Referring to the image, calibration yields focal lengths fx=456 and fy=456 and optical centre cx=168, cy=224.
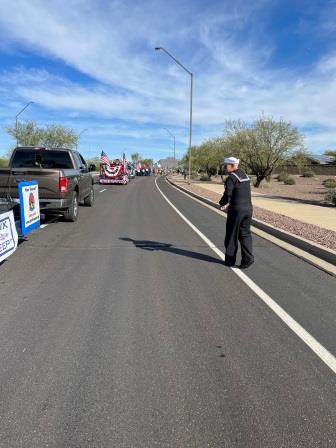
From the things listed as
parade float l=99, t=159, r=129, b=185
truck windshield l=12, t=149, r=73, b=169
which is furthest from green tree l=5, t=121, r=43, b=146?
truck windshield l=12, t=149, r=73, b=169

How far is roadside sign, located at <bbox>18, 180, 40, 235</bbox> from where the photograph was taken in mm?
8680

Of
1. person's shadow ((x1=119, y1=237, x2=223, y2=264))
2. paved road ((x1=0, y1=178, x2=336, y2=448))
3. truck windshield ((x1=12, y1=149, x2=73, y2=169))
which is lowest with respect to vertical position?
person's shadow ((x1=119, y1=237, x2=223, y2=264))

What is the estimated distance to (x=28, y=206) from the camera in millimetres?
9125

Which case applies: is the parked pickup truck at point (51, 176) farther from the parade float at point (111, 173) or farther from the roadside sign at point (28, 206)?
the parade float at point (111, 173)

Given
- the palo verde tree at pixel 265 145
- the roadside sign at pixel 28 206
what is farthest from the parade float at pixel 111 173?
the roadside sign at pixel 28 206

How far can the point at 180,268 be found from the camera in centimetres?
755

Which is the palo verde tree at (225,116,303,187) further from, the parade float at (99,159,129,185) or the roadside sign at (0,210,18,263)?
the roadside sign at (0,210,18,263)

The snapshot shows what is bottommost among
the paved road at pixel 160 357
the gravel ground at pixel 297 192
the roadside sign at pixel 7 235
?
the gravel ground at pixel 297 192

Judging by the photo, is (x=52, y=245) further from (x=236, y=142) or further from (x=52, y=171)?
(x=236, y=142)

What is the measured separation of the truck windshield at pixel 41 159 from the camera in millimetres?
12852

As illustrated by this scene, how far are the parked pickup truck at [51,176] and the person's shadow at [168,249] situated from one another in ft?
7.48

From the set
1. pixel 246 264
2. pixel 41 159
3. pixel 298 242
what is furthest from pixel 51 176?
pixel 298 242

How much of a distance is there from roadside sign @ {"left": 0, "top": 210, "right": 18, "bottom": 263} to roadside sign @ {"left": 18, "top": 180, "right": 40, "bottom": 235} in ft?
3.19

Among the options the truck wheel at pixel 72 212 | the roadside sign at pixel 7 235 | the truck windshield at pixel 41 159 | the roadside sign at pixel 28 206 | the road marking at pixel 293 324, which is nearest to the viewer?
the road marking at pixel 293 324
